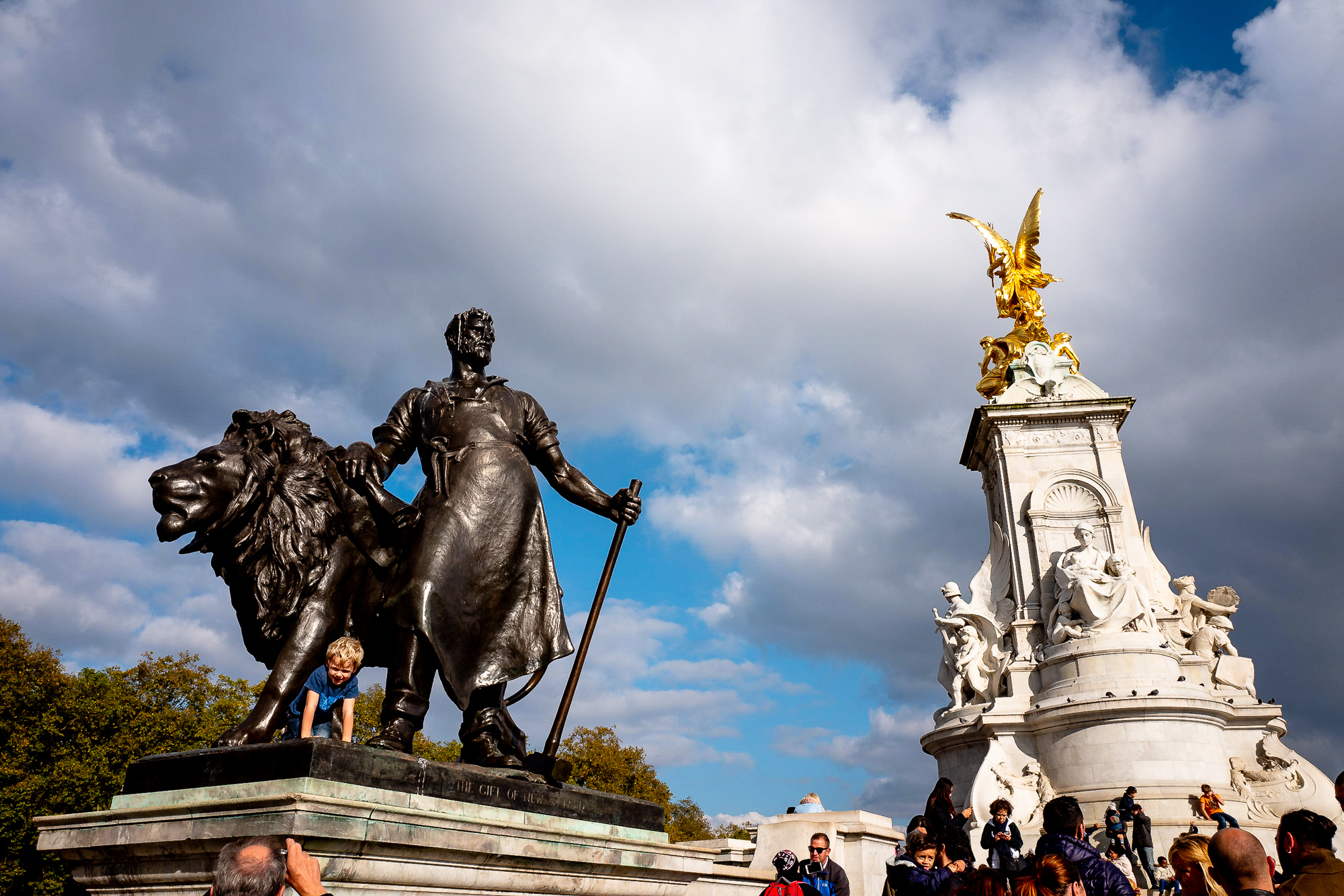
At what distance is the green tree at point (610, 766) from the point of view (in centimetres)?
3981

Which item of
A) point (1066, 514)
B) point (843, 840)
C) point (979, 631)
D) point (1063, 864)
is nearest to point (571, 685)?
point (1063, 864)

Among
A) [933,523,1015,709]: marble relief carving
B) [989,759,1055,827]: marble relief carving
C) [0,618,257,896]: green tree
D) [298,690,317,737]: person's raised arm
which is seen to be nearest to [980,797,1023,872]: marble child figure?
[298,690,317,737]: person's raised arm

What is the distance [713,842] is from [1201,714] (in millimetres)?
10281

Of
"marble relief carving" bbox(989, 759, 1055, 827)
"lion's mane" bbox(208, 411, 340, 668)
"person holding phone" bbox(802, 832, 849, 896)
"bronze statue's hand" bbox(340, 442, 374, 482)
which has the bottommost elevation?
"person holding phone" bbox(802, 832, 849, 896)

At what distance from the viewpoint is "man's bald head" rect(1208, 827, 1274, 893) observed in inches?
134

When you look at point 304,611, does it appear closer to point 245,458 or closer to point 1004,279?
point 245,458

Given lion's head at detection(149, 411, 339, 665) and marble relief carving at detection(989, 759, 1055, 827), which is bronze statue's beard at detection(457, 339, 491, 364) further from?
marble relief carving at detection(989, 759, 1055, 827)

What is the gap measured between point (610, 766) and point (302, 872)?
128 ft

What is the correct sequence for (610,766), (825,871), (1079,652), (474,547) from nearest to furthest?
(474,547)
(825,871)
(1079,652)
(610,766)

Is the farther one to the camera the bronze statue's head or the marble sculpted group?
the marble sculpted group

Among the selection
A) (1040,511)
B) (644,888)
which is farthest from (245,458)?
(1040,511)

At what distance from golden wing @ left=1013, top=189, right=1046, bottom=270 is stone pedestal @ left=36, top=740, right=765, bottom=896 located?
28088mm

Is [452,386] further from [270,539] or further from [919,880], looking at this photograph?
[919,880]

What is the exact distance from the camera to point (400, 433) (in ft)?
17.5
